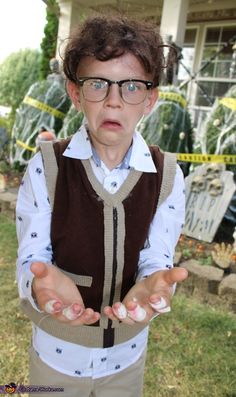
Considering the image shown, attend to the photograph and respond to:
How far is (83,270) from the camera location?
107 cm

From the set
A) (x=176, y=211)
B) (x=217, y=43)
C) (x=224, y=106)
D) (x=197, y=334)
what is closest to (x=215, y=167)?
(x=224, y=106)

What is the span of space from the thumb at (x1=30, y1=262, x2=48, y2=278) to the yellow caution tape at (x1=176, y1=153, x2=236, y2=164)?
2.54 meters

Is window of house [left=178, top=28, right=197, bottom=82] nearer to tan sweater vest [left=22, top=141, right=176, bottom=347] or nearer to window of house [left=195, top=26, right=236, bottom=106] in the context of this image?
window of house [left=195, top=26, right=236, bottom=106]

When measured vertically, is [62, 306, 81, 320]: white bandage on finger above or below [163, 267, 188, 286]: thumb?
below

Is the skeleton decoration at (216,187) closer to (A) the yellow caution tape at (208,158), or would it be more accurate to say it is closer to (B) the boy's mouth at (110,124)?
(A) the yellow caution tape at (208,158)

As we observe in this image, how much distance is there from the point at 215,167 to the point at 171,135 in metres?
0.65

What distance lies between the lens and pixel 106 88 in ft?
3.29

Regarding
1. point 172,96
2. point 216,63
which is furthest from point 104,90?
point 216,63

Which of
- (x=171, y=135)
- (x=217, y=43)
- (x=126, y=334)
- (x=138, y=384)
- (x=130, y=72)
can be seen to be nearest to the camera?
(x=130, y=72)

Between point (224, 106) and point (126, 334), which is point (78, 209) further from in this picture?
point (224, 106)

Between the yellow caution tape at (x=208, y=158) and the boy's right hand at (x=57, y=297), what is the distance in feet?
8.03

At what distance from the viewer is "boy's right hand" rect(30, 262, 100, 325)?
2.67ft

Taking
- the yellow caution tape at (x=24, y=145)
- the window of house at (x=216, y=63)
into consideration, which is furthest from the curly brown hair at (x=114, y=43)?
the window of house at (x=216, y=63)

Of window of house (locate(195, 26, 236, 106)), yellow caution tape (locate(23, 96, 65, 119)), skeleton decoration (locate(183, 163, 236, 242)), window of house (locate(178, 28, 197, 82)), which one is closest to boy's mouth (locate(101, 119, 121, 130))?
skeleton decoration (locate(183, 163, 236, 242))
